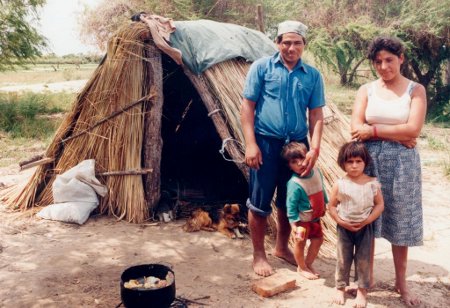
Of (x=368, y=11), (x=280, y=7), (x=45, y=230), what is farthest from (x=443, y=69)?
(x=45, y=230)

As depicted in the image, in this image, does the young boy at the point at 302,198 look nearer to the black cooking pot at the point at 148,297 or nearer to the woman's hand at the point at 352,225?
the woman's hand at the point at 352,225

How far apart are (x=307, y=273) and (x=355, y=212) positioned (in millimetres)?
803

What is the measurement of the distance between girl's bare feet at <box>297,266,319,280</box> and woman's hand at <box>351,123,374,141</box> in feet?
3.74

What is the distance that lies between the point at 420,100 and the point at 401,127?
0.21 meters

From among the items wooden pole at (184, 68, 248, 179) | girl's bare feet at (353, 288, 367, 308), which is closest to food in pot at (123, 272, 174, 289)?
→ girl's bare feet at (353, 288, 367, 308)

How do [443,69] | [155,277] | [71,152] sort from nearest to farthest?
[155,277]
[71,152]
[443,69]

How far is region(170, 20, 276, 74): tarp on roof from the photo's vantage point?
178 inches

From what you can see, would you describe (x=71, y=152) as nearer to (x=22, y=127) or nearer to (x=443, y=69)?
(x=22, y=127)

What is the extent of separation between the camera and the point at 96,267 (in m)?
3.62

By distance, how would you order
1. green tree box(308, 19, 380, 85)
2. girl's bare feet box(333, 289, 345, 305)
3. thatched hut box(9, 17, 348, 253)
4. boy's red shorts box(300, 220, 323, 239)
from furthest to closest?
green tree box(308, 19, 380, 85), thatched hut box(9, 17, 348, 253), boy's red shorts box(300, 220, 323, 239), girl's bare feet box(333, 289, 345, 305)

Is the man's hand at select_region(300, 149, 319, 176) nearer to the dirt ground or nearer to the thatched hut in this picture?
the dirt ground

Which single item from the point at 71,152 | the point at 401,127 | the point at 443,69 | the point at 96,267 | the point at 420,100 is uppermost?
the point at 443,69

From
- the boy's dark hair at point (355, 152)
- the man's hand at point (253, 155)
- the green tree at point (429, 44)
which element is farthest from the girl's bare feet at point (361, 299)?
the green tree at point (429, 44)

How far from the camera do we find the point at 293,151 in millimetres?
3152
